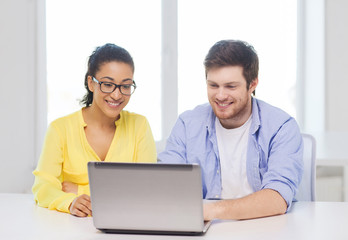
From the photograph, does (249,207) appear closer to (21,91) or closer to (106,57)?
(106,57)

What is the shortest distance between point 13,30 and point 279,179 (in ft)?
6.88

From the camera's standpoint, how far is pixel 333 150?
314cm

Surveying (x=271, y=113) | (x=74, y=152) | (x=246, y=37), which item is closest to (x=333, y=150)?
(x=271, y=113)

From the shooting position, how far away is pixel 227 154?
219 cm

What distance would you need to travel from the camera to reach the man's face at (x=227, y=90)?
81.0 inches

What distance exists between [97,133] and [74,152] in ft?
0.48

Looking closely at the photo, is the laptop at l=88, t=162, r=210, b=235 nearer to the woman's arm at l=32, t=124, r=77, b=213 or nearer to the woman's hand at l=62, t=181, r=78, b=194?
the woman's arm at l=32, t=124, r=77, b=213

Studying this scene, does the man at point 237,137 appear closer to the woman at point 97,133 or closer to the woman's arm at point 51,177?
the woman at point 97,133

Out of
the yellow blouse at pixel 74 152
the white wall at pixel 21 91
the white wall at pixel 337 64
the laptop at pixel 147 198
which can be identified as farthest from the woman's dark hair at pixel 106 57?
the white wall at pixel 337 64

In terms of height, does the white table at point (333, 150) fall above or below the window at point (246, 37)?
below

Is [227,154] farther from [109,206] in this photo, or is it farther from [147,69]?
[147,69]

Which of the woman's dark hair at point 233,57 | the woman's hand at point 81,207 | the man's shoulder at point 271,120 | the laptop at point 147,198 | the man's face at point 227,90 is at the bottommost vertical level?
the woman's hand at point 81,207

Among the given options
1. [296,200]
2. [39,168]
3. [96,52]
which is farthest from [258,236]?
[96,52]

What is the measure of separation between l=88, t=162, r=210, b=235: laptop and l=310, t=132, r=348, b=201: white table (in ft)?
4.84
